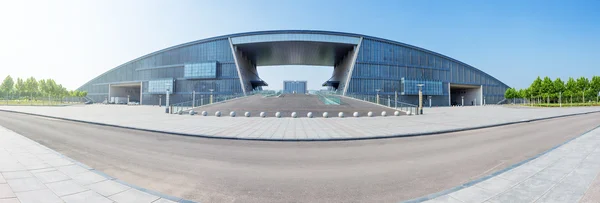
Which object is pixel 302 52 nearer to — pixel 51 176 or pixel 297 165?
pixel 297 165

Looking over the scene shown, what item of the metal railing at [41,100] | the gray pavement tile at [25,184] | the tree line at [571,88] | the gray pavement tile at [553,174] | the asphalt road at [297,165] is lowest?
the asphalt road at [297,165]

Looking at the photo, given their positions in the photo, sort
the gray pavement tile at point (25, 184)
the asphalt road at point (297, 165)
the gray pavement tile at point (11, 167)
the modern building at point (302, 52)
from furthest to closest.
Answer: the modern building at point (302, 52) → the gray pavement tile at point (11, 167) → the asphalt road at point (297, 165) → the gray pavement tile at point (25, 184)

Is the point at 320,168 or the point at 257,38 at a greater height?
the point at 257,38

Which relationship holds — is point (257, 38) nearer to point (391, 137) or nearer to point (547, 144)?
point (391, 137)

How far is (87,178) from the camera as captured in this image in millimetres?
4867

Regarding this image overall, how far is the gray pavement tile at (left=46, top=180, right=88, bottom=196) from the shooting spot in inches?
161

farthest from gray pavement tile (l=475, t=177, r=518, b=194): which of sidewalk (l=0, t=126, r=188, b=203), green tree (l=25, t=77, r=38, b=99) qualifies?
green tree (l=25, t=77, r=38, b=99)

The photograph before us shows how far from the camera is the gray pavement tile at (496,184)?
165 inches

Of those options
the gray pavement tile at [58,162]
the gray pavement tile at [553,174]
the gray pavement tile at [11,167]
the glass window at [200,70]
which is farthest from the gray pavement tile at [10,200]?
the glass window at [200,70]

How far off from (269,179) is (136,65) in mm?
82360

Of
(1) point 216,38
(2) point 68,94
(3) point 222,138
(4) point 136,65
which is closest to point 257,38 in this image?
(1) point 216,38

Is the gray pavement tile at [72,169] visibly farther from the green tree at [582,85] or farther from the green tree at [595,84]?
the green tree at [595,84]

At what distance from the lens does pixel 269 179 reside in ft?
16.7

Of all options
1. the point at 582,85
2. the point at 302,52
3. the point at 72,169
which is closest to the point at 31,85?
the point at 302,52
